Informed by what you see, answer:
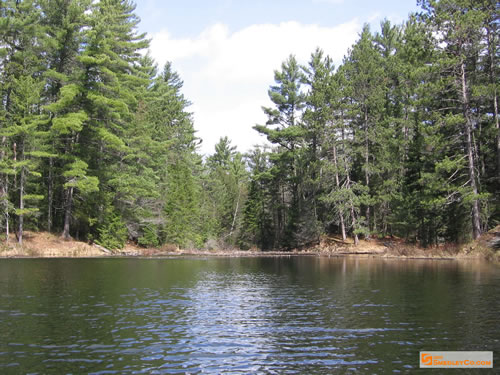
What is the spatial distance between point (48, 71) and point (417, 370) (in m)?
39.3

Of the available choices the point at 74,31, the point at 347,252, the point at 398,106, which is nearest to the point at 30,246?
the point at 74,31

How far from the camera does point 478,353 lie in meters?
9.14

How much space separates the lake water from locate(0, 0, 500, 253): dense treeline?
56.8ft

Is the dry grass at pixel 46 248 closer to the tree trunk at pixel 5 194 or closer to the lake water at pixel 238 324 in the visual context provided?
the tree trunk at pixel 5 194

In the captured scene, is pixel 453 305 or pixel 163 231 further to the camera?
pixel 163 231

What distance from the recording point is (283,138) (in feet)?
191

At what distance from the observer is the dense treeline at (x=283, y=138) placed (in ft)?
111

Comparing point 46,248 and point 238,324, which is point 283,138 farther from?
point 238,324

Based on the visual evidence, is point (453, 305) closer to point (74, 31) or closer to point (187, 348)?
point (187, 348)

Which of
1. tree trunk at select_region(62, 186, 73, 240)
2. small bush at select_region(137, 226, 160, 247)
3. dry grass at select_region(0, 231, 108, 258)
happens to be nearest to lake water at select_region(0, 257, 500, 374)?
Answer: dry grass at select_region(0, 231, 108, 258)

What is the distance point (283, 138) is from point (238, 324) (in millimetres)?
47566

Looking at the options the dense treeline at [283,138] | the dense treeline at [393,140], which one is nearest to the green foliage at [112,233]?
the dense treeline at [283,138]

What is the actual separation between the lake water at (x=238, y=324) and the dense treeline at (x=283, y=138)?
17.3 meters

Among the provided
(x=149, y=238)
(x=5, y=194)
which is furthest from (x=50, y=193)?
(x=149, y=238)
